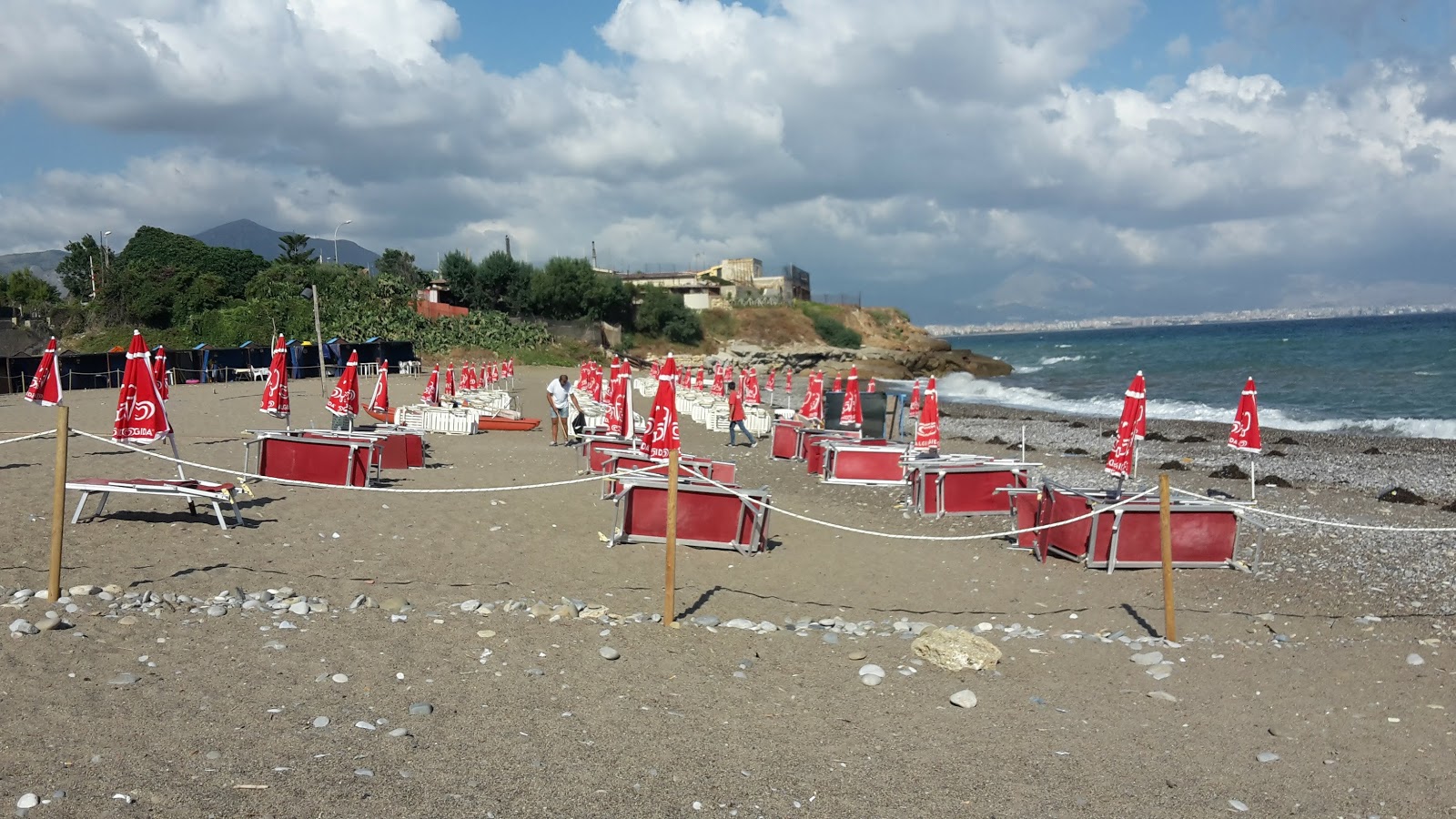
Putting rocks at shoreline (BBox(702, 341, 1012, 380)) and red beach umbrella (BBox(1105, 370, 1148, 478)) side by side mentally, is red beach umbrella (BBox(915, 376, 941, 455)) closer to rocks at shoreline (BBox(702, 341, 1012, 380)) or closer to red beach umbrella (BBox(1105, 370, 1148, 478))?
red beach umbrella (BBox(1105, 370, 1148, 478))

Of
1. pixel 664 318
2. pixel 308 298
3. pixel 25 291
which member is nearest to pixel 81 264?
pixel 25 291

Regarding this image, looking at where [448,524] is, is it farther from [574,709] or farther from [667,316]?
[667,316]

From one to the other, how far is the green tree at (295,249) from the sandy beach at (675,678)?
72387 millimetres

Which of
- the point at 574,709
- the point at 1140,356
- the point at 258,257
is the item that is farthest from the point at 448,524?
the point at 1140,356

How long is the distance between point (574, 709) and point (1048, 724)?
2813 millimetres

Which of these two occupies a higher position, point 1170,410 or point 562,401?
point 562,401

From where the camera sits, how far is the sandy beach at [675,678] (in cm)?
480

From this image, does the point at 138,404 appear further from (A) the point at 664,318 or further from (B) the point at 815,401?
(A) the point at 664,318

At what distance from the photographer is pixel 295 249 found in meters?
84.4

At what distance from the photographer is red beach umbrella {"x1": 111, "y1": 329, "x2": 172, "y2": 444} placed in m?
10.4

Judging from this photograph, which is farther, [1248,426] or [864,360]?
[864,360]

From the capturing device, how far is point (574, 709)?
5785 mm

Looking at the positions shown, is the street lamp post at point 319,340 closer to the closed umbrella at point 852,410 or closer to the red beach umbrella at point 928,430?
the closed umbrella at point 852,410

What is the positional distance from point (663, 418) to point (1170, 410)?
33.0 metres
